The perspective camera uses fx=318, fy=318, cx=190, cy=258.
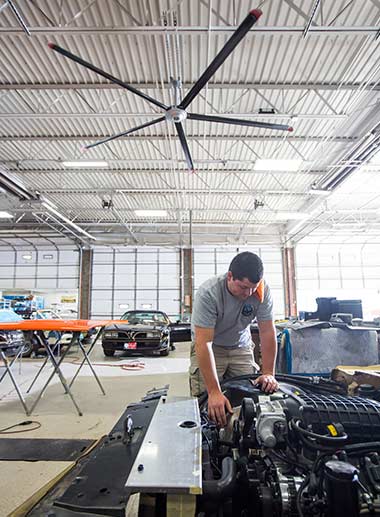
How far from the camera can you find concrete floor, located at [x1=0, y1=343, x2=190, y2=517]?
2066mm

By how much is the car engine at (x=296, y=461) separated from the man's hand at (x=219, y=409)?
8 cm

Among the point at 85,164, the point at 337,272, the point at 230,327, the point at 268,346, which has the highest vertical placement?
the point at 85,164

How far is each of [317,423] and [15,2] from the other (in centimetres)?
537

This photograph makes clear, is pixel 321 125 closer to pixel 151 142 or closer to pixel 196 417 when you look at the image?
pixel 151 142

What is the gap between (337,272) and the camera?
14.0 metres

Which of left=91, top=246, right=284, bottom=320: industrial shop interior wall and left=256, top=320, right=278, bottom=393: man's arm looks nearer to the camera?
left=256, top=320, right=278, bottom=393: man's arm

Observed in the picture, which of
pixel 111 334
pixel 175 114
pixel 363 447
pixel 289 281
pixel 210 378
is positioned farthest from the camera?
pixel 289 281

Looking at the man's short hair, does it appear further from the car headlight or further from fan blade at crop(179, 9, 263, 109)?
the car headlight

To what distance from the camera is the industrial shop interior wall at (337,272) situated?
541 inches

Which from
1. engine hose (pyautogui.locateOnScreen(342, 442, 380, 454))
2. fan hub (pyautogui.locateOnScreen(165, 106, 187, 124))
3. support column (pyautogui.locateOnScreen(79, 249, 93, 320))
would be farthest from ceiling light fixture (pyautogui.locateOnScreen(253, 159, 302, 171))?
support column (pyautogui.locateOnScreen(79, 249, 93, 320))

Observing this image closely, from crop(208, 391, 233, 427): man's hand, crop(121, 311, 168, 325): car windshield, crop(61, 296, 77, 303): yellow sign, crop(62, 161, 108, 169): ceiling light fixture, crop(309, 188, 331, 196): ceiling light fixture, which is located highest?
crop(62, 161, 108, 169): ceiling light fixture

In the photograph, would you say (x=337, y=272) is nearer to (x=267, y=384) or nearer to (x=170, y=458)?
(x=267, y=384)

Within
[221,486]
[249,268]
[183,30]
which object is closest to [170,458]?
[221,486]

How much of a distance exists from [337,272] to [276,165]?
28.0 feet
